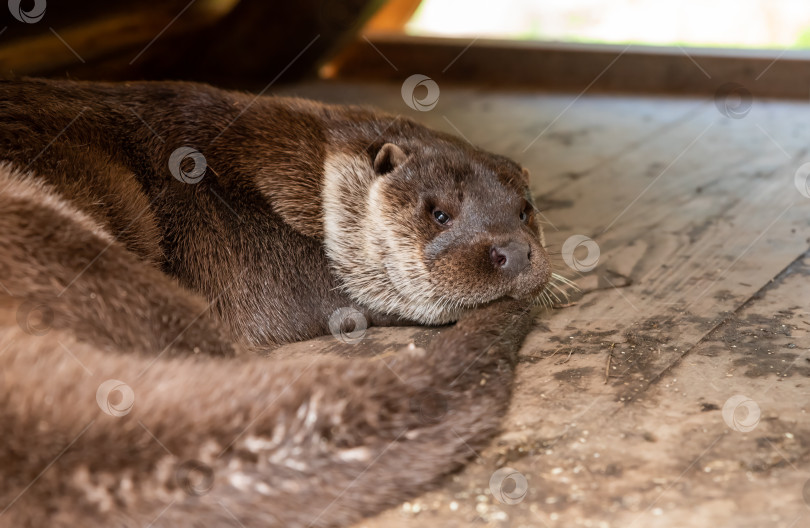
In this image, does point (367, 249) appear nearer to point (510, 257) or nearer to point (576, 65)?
point (510, 257)

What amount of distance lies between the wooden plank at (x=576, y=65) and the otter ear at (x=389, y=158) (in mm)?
3956

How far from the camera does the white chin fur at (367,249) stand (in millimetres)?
2934

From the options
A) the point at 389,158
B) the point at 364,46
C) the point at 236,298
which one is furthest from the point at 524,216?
the point at 364,46

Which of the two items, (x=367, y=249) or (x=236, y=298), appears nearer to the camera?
(x=236, y=298)

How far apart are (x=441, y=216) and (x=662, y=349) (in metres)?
0.85

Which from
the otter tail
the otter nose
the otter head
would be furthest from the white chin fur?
the otter tail

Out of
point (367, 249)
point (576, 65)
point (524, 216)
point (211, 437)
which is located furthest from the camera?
point (576, 65)

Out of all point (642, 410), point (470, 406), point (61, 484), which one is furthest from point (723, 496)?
point (61, 484)

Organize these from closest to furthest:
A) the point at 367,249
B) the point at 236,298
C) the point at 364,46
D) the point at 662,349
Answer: the point at 662,349, the point at 236,298, the point at 367,249, the point at 364,46

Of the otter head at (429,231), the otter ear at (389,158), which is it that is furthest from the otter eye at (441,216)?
the otter ear at (389,158)

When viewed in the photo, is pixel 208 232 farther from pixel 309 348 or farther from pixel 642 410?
pixel 642 410

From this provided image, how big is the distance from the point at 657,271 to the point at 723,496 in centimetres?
159

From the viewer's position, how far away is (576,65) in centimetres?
672

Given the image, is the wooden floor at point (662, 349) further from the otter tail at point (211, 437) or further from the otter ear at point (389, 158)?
the otter ear at point (389, 158)
